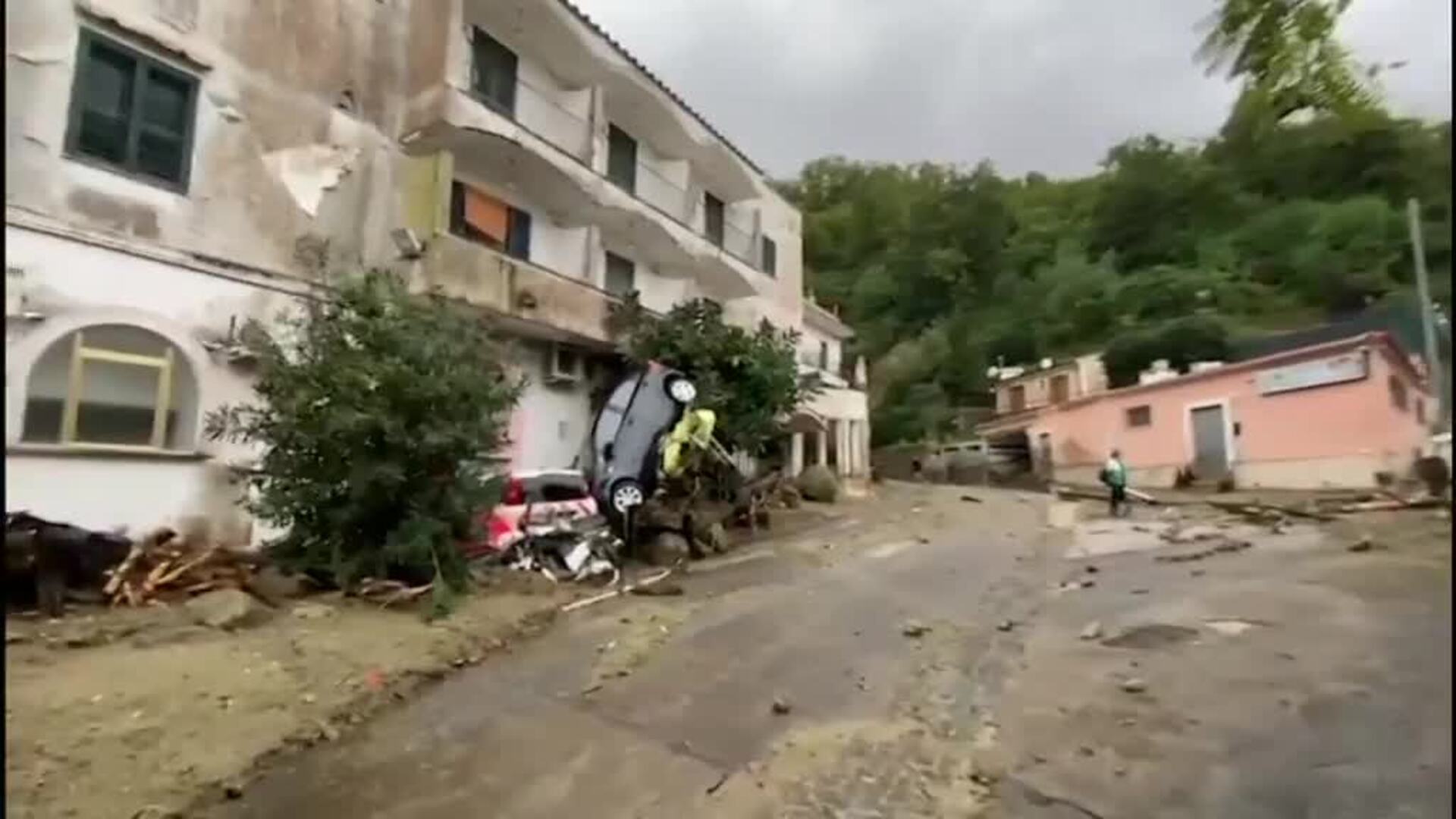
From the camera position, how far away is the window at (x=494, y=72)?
11.0 m

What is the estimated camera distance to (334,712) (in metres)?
4.36

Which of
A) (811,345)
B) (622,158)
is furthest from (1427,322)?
(811,345)

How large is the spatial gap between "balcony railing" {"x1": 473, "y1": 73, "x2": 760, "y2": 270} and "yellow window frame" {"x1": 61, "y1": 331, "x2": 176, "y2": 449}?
15.2 feet

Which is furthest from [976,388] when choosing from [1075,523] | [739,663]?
[739,663]

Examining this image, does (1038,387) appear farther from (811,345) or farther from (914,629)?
(811,345)

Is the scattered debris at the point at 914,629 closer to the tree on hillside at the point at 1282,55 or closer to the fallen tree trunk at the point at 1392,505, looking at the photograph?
the fallen tree trunk at the point at 1392,505

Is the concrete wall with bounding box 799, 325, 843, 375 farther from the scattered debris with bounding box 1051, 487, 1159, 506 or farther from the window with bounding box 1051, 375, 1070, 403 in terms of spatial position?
the window with bounding box 1051, 375, 1070, 403

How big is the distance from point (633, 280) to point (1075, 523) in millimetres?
11429

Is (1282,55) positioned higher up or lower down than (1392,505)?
higher up

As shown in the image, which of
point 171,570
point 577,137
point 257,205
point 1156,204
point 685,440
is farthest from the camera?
point 577,137

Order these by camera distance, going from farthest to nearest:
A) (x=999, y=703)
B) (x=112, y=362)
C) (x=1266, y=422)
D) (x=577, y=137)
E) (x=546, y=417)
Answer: (x=577, y=137)
(x=546, y=417)
(x=112, y=362)
(x=999, y=703)
(x=1266, y=422)

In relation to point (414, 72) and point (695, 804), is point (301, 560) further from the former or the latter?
point (414, 72)

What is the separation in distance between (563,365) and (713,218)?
5.91m

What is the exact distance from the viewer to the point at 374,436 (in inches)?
259
